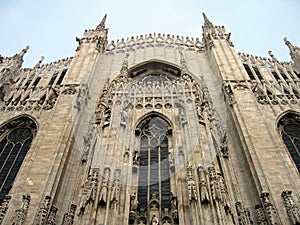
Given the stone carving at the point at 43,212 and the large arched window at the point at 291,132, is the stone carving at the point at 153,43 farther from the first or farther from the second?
the stone carving at the point at 43,212

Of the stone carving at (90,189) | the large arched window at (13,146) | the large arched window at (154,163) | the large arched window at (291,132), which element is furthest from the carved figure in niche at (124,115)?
the large arched window at (291,132)

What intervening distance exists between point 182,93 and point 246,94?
9.92 feet

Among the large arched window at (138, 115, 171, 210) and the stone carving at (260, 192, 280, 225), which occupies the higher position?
the large arched window at (138, 115, 171, 210)

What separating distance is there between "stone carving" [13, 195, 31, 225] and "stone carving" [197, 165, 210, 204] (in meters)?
5.44

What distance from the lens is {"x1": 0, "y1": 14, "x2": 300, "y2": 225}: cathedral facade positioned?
9852 millimetres

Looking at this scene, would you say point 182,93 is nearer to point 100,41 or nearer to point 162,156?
point 162,156

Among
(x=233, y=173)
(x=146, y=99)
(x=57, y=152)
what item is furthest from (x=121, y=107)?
(x=233, y=173)

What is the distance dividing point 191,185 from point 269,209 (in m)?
2.50

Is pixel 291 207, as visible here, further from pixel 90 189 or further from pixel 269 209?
pixel 90 189

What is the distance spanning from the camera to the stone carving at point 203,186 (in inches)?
365

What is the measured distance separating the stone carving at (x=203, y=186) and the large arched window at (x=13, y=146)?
733 centimetres

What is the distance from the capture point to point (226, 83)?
15.6 m

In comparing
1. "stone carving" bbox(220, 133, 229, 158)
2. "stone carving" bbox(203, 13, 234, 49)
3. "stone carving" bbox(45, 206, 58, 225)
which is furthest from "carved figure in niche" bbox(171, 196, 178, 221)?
"stone carving" bbox(203, 13, 234, 49)

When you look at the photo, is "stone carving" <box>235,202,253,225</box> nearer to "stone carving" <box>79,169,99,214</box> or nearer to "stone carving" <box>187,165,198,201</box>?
"stone carving" <box>187,165,198,201</box>
